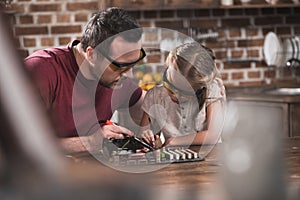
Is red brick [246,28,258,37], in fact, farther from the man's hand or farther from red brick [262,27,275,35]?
the man's hand

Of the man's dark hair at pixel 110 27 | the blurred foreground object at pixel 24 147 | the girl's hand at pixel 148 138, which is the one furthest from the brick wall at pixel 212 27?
the blurred foreground object at pixel 24 147

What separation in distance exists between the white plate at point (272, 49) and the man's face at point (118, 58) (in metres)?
2.99

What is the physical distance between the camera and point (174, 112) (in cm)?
338

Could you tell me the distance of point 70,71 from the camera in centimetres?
284

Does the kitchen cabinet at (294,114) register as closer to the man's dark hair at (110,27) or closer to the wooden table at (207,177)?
the wooden table at (207,177)

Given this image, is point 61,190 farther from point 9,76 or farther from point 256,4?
point 256,4

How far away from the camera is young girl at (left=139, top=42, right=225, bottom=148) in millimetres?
3125

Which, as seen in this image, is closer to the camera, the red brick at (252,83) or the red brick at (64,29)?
the red brick at (64,29)

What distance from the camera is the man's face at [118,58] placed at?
2748 millimetres

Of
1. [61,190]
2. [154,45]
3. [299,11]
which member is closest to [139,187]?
[61,190]

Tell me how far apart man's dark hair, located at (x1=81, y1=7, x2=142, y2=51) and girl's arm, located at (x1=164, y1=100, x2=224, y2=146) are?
1.67ft

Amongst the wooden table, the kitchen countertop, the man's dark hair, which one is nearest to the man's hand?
the wooden table

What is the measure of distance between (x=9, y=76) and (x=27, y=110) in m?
0.01

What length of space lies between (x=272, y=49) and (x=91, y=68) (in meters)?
3.08
